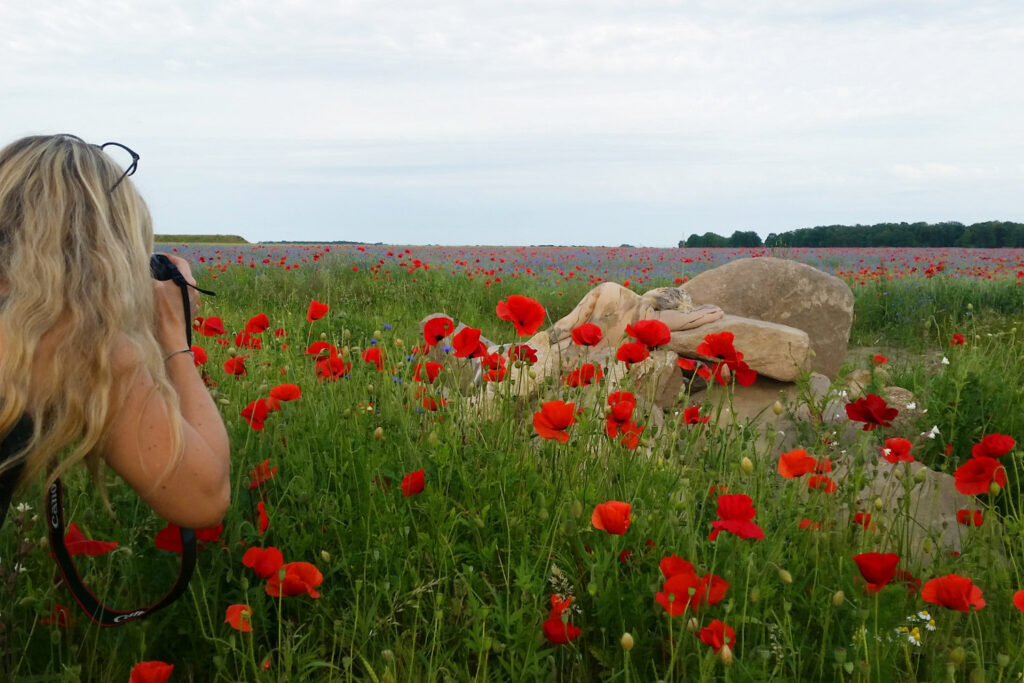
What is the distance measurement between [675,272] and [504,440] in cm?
1113

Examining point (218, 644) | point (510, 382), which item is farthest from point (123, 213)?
point (510, 382)

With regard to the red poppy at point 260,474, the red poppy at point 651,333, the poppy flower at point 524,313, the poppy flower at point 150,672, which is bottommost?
the poppy flower at point 150,672

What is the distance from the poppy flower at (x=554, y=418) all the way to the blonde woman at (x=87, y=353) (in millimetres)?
724

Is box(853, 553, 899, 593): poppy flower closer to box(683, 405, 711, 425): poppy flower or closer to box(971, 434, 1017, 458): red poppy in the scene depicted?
box(971, 434, 1017, 458): red poppy

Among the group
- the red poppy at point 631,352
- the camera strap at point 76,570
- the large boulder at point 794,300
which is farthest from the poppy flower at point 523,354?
the large boulder at point 794,300

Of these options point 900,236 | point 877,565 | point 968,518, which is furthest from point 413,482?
point 900,236

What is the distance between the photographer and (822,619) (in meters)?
1.82

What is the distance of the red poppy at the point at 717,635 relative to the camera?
1396 mm

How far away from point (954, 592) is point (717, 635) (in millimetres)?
494

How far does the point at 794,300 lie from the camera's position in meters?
7.09

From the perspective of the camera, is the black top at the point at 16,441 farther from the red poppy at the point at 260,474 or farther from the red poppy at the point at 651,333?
the red poppy at the point at 651,333

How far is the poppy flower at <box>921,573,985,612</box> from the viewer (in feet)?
5.02

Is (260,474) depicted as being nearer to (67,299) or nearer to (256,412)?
(256,412)

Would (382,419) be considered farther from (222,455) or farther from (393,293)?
(393,293)
